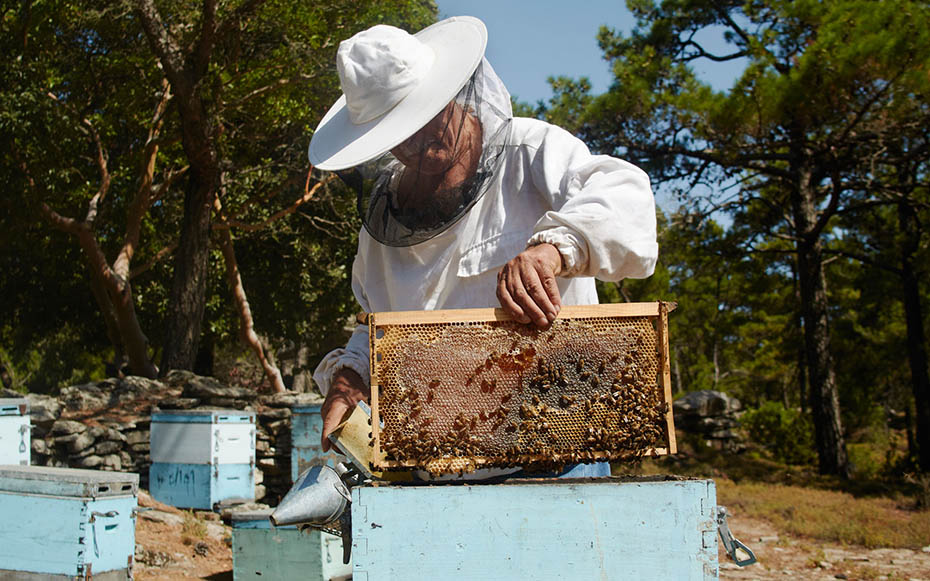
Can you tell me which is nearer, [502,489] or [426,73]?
[502,489]

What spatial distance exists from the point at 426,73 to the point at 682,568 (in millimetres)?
1239

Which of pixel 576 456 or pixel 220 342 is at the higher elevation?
pixel 220 342

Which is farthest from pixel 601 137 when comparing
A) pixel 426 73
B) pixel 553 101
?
pixel 426 73

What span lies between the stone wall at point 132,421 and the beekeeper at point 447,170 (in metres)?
7.34

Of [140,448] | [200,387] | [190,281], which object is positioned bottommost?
[140,448]

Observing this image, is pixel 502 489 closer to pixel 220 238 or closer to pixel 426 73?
pixel 426 73

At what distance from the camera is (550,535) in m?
1.25

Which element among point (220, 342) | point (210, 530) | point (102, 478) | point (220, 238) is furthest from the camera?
point (220, 342)

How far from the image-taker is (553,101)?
41.6ft

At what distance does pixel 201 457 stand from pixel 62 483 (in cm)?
330

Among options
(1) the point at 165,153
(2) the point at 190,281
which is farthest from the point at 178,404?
(1) the point at 165,153

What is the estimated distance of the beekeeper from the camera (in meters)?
1.78

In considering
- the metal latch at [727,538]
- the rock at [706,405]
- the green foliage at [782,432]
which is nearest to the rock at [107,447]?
the metal latch at [727,538]

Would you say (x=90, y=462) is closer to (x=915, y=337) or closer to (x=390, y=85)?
(x=390, y=85)
